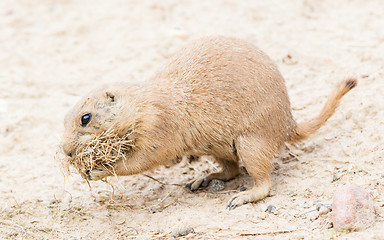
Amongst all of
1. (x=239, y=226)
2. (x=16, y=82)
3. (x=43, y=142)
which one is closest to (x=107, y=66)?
(x=16, y=82)

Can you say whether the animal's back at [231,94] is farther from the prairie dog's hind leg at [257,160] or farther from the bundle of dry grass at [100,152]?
the bundle of dry grass at [100,152]

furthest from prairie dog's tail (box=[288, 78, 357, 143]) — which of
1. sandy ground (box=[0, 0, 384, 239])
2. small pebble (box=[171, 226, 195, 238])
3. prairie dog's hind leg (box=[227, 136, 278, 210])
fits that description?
small pebble (box=[171, 226, 195, 238])

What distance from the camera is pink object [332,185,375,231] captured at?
3287 mm

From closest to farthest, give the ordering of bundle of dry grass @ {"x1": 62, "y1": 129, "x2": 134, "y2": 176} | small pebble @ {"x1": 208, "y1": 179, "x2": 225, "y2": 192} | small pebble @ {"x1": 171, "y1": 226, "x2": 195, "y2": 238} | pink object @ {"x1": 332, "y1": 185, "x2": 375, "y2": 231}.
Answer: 1. pink object @ {"x1": 332, "y1": 185, "x2": 375, "y2": 231}
2. small pebble @ {"x1": 171, "y1": 226, "x2": 195, "y2": 238}
3. bundle of dry grass @ {"x1": 62, "y1": 129, "x2": 134, "y2": 176}
4. small pebble @ {"x1": 208, "y1": 179, "x2": 225, "y2": 192}

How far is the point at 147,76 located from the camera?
6414mm

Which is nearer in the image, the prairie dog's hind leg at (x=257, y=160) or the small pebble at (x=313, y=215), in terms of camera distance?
the small pebble at (x=313, y=215)

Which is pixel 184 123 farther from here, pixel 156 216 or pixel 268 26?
pixel 268 26

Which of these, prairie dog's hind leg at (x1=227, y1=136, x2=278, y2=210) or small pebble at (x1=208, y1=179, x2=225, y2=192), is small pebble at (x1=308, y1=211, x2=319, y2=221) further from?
small pebble at (x1=208, y1=179, x2=225, y2=192)

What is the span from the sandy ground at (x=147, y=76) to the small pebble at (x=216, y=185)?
66 mm

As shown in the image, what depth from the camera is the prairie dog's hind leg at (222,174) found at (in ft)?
15.7

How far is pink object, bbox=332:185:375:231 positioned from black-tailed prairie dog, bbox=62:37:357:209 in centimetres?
97

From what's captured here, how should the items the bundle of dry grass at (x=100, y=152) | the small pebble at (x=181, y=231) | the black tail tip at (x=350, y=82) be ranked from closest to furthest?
1. the small pebble at (x=181, y=231)
2. the bundle of dry grass at (x=100, y=152)
3. the black tail tip at (x=350, y=82)

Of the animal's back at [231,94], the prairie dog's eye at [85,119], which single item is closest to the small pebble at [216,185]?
the animal's back at [231,94]

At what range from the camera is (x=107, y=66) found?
270 inches
